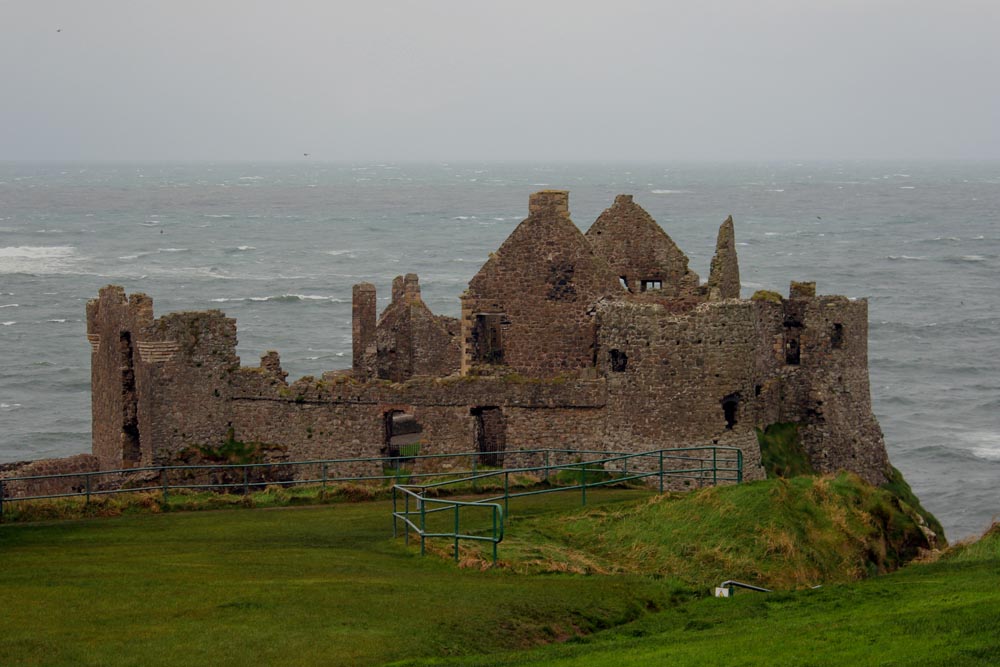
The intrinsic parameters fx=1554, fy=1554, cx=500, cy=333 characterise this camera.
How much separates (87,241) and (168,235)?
13.2 m

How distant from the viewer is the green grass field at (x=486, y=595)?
62.3 feet

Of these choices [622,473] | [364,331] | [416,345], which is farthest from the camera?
[364,331]

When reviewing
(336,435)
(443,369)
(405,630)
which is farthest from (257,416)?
(405,630)

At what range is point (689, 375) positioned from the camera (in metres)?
35.9

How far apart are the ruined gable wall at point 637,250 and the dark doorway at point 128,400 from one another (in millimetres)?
12758

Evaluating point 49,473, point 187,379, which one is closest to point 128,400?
point 187,379

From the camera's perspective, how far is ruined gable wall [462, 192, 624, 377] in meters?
38.6

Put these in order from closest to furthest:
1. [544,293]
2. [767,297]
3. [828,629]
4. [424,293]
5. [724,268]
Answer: [828,629]
[767,297]
[544,293]
[724,268]
[424,293]

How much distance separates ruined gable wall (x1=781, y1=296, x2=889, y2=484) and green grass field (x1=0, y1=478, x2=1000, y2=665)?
8.09 metres

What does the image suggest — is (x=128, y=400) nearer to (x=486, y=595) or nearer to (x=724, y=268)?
(x=724, y=268)

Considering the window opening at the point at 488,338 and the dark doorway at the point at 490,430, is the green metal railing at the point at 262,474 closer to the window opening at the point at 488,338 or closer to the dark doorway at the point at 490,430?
the dark doorway at the point at 490,430

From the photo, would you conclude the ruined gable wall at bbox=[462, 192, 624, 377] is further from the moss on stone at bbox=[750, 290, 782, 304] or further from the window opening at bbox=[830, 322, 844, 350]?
the window opening at bbox=[830, 322, 844, 350]

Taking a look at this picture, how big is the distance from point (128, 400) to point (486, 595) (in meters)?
19.2

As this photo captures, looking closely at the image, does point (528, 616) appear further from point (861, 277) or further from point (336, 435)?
point (861, 277)
